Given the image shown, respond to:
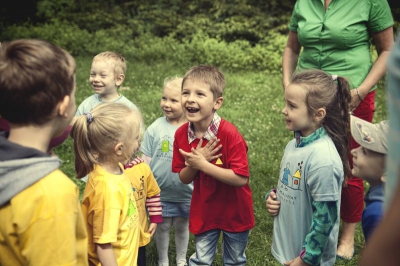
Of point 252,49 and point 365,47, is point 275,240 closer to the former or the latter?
point 365,47

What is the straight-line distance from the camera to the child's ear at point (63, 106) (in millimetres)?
2131

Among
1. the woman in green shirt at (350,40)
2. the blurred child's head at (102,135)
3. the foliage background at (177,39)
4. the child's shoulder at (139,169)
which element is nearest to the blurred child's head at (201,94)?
the child's shoulder at (139,169)

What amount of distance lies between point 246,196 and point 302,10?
1.59m

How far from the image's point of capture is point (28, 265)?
210 cm

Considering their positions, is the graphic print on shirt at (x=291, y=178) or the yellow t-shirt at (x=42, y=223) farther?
the graphic print on shirt at (x=291, y=178)

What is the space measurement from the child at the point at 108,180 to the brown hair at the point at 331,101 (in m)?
1.01

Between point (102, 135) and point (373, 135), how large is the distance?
57.6 inches

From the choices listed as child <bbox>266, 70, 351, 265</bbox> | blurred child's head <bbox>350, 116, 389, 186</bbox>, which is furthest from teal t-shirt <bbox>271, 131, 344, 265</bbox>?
blurred child's head <bbox>350, 116, 389, 186</bbox>

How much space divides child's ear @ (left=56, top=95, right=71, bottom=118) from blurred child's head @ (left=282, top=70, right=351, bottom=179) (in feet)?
5.08

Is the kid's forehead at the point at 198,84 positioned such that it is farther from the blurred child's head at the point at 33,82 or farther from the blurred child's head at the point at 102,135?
the blurred child's head at the point at 33,82

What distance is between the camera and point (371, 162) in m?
2.37

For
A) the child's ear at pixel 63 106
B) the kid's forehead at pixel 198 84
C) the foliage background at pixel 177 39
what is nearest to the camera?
the child's ear at pixel 63 106

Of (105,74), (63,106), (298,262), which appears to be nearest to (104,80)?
(105,74)

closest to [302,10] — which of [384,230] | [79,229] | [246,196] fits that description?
[246,196]
